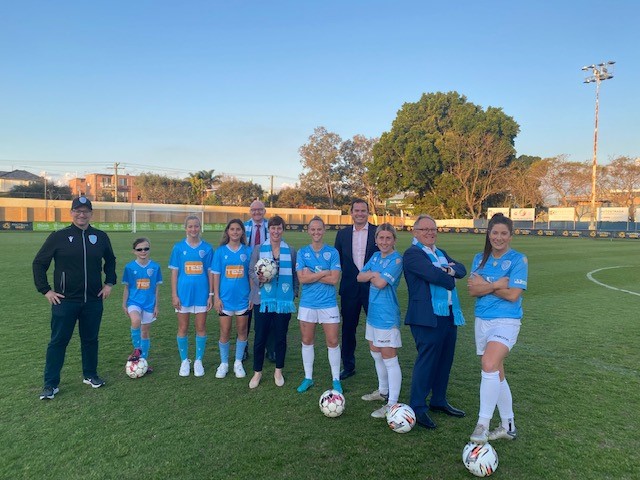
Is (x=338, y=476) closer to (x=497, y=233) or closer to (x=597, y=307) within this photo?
(x=497, y=233)

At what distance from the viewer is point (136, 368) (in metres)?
4.75

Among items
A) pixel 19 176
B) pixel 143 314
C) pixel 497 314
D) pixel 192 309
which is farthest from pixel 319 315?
pixel 19 176

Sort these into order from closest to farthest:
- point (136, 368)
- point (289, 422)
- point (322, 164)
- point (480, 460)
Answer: point (480, 460), point (289, 422), point (136, 368), point (322, 164)

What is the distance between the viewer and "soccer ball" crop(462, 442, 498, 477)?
2.97 meters

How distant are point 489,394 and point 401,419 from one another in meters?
0.75

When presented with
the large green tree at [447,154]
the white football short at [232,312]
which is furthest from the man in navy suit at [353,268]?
the large green tree at [447,154]

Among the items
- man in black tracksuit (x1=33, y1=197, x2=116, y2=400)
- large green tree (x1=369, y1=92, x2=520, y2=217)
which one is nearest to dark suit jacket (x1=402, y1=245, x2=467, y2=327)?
man in black tracksuit (x1=33, y1=197, x2=116, y2=400)

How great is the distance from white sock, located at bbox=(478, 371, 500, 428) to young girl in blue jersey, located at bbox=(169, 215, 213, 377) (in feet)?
10.0

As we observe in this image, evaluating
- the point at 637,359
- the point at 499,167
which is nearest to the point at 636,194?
the point at 499,167

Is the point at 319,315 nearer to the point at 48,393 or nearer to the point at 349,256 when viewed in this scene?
the point at 349,256

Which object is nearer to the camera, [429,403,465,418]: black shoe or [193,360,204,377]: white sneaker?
[429,403,465,418]: black shoe

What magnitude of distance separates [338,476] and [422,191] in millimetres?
51491

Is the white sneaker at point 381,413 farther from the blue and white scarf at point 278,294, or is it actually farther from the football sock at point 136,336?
the football sock at point 136,336

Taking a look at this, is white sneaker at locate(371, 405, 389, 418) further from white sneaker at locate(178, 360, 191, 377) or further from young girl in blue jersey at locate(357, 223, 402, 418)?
white sneaker at locate(178, 360, 191, 377)
